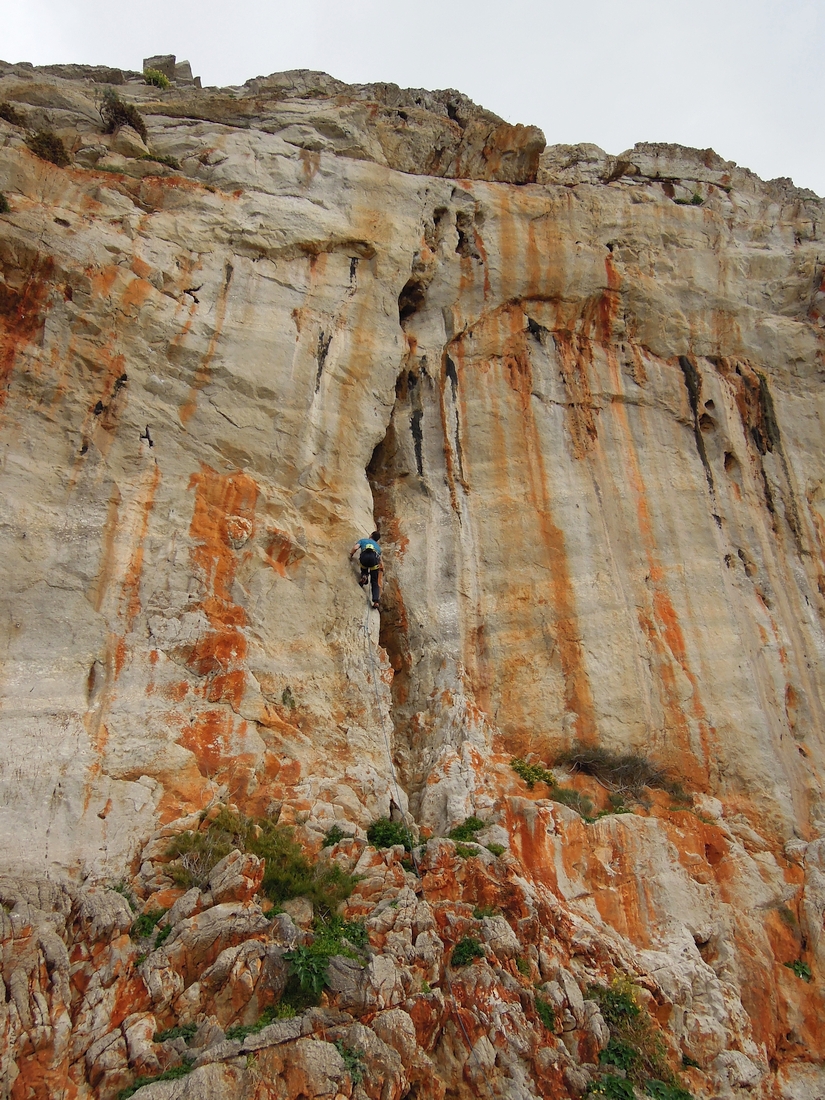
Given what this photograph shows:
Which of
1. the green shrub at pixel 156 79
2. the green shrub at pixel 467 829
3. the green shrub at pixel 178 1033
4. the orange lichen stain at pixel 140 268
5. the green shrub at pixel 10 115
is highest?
the green shrub at pixel 156 79

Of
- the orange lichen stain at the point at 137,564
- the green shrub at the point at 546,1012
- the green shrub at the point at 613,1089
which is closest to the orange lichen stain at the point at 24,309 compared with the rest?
the orange lichen stain at the point at 137,564

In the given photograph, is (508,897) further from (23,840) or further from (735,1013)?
(23,840)

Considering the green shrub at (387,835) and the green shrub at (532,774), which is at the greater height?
the green shrub at (532,774)

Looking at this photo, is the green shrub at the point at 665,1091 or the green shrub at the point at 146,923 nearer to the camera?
the green shrub at the point at 146,923

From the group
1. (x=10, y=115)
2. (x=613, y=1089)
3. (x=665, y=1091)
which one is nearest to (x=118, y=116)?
(x=10, y=115)

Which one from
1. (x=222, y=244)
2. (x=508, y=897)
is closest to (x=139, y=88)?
(x=222, y=244)

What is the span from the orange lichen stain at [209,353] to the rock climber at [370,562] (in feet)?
11.1

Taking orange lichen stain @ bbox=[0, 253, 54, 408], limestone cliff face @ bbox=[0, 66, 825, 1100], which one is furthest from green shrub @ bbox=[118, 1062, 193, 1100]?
orange lichen stain @ bbox=[0, 253, 54, 408]

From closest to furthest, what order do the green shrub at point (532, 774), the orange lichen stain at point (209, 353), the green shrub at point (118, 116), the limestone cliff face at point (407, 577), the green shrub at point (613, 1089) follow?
1. the green shrub at point (613, 1089)
2. the limestone cliff face at point (407, 577)
3. the green shrub at point (532, 774)
4. the orange lichen stain at point (209, 353)
5. the green shrub at point (118, 116)

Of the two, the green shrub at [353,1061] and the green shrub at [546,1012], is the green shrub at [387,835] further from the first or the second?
the green shrub at [353,1061]

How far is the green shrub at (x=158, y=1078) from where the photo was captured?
248 inches

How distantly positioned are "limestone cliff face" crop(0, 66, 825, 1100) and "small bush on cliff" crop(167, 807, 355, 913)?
0.25m

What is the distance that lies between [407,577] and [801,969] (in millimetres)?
Result: 8286

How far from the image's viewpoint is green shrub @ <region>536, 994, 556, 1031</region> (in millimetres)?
8297
